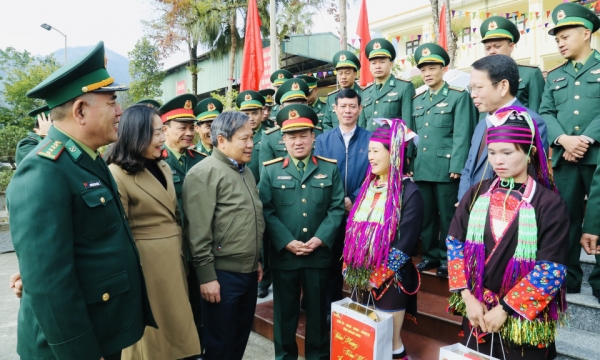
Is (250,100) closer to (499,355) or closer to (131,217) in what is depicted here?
(131,217)

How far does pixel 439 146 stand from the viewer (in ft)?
12.7

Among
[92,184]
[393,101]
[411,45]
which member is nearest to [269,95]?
[393,101]

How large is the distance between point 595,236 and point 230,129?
237 centimetres

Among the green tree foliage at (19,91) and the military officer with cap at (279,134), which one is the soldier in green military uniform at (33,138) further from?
the green tree foliage at (19,91)

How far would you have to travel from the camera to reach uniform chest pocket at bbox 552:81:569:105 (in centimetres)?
331

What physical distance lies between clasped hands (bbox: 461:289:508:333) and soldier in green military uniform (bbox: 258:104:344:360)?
1.16 m

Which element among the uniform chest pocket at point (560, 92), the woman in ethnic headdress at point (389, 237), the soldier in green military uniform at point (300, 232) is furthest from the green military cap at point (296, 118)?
the uniform chest pocket at point (560, 92)

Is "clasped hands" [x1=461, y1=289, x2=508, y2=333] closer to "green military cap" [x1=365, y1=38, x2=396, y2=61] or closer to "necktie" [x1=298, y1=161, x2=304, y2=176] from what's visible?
"necktie" [x1=298, y1=161, x2=304, y2=176]

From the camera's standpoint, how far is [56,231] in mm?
1423

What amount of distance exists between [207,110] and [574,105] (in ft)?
11.7

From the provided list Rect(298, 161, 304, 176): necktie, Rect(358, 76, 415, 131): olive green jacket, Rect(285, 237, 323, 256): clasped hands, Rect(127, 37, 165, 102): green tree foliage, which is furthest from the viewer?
Rect(127, 37, 165, 102): green tree foliage

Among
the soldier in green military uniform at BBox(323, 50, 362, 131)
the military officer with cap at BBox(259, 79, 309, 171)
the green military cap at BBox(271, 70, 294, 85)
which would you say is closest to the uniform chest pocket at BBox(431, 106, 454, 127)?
the soldier in green military uniform at BBox(323, 50, 362, 131)

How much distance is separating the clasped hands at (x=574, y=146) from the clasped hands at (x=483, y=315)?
1.74m

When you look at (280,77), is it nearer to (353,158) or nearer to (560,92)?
(353,158)
